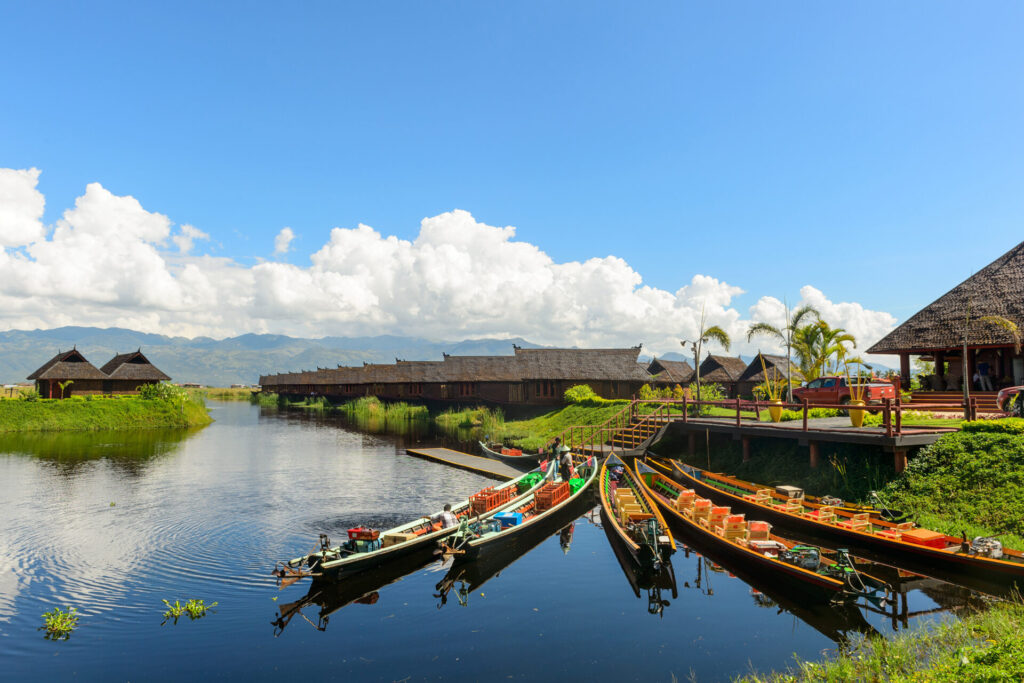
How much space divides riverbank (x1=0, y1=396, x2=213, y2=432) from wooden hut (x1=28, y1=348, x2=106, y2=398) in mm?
4404

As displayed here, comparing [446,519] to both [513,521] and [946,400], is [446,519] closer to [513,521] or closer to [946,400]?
[513,521]

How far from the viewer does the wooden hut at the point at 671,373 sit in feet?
213

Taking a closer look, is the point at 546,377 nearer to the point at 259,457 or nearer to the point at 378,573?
the point at 259,457

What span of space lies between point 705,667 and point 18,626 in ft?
44.2

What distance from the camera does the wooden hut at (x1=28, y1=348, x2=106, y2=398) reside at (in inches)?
2147

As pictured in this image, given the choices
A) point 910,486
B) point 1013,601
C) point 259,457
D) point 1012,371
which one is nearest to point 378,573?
point 1013,601

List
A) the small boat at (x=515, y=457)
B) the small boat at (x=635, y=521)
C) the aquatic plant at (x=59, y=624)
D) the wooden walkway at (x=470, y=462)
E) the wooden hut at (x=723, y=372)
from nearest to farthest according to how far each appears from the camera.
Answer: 1. the aquatic plant at (x=59, y=624)
2. the small boat at (x=635, y=521)
3. the wooden walkway at (x=470, y=462)
4. the small boat at (x=515, y=457)
5. the wooden hut at (x=723, y=372)

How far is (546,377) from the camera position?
54.9 m

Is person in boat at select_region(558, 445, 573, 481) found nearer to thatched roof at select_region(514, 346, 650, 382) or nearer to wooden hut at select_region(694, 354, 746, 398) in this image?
thatched roof at select_region(514, 346, 650, 382)

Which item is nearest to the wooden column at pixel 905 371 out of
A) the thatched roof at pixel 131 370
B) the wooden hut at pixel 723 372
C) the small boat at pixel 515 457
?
the small boat at pixel 515 457

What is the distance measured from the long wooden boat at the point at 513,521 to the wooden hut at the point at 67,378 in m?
52.4

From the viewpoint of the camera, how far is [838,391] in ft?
84.7

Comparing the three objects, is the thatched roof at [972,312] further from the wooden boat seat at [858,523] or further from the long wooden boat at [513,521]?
the long wooden boat at [513,521]

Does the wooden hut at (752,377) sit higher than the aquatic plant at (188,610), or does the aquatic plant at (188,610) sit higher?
the wooden hut at (752,377)
